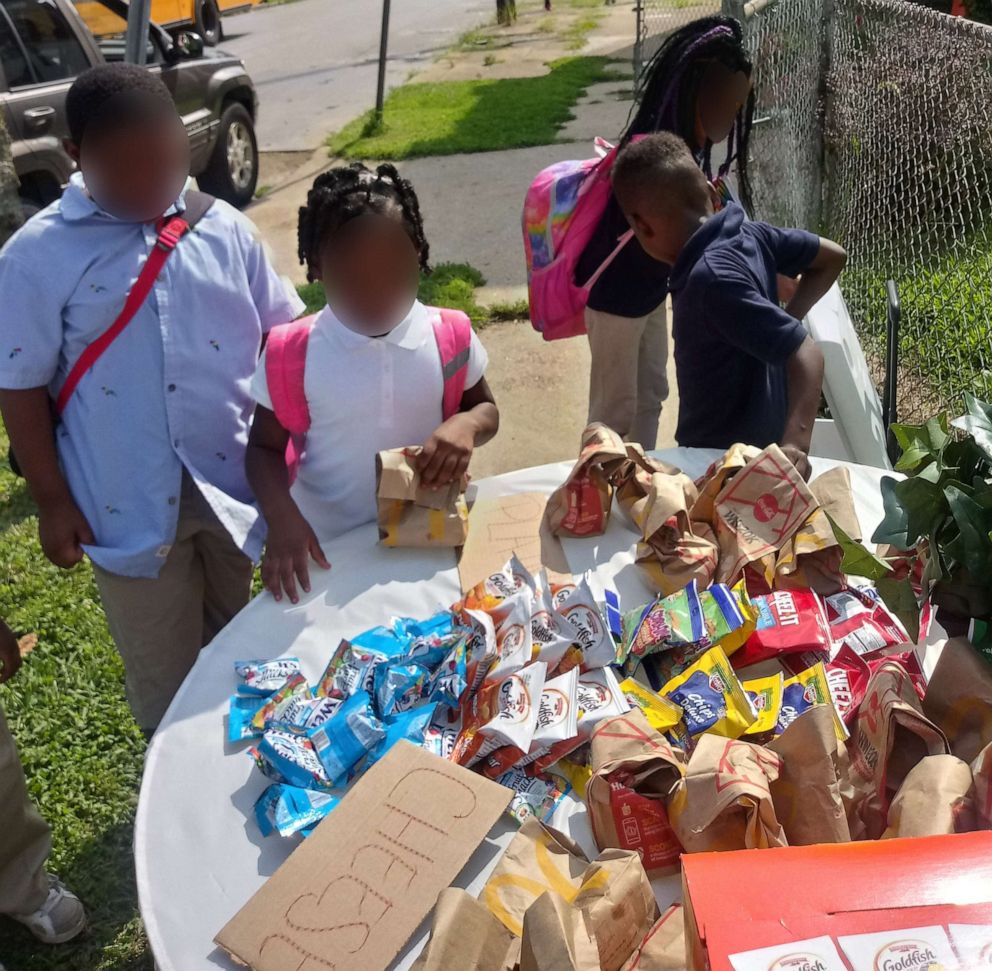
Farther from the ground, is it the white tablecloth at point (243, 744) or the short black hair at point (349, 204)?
the short black hair at point (349, 204)

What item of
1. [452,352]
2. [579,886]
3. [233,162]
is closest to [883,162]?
[452,352]

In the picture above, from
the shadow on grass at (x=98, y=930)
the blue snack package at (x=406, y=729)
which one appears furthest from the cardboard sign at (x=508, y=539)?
the shadow on grass at (x=98, y=930)

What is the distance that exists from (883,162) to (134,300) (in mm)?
4240

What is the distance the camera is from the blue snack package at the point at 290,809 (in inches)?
50.1

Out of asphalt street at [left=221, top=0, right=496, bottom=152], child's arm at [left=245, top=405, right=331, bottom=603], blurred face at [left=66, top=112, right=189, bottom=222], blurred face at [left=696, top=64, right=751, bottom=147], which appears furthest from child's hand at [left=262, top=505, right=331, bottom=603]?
asphalt street at [left=221, top=0, right=496, bottom=152]

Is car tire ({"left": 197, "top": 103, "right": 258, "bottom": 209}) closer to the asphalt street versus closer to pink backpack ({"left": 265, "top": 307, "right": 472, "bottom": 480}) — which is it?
the asphalt street

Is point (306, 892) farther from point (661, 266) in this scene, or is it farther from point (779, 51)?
point (779, 51)

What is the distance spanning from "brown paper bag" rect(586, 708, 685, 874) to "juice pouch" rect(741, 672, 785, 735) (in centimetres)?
16

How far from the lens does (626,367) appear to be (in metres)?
3.05

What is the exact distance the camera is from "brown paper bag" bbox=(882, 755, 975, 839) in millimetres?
995

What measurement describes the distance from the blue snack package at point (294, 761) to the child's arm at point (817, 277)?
179cm

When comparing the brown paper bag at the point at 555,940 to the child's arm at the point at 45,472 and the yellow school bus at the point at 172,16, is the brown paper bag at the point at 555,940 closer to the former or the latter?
the child's arm at the point at 45,472

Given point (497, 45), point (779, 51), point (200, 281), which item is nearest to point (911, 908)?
point (200, 281)

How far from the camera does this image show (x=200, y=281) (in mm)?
1913
